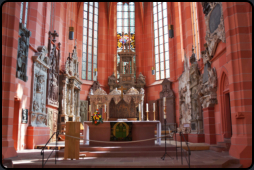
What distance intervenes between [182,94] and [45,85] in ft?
30.5

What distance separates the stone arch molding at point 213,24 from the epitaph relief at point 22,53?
8.58 meters

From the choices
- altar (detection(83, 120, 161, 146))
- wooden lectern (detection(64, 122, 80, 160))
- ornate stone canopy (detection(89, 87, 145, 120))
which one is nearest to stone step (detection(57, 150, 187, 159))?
wooden lectern (detection(64, 122, 80, 160))

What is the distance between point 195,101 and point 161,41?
366 inches

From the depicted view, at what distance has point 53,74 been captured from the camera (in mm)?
14398

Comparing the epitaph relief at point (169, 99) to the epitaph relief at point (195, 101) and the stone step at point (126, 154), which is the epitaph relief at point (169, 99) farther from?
the stone step at point (126, 154)

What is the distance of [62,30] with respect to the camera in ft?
58.4

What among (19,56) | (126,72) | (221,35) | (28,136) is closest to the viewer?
(221,35)

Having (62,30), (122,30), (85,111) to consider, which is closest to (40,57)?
(62,30)

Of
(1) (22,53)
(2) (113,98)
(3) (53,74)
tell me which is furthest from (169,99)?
(1) (22,53)

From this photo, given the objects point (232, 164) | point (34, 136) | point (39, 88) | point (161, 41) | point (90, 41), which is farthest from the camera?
point (90, 41)

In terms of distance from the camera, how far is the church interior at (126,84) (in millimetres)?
7516

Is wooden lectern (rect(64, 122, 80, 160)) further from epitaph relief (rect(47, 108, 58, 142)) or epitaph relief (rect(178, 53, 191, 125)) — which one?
epitaph relief (rect(178, 53, 191, 125))

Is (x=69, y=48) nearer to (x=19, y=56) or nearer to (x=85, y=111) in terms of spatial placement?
(x=85, y=111)

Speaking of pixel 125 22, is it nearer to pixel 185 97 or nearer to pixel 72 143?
pixel 185 97
